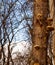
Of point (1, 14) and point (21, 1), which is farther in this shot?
point (1, 14)

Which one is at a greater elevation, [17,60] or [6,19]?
[6,19]

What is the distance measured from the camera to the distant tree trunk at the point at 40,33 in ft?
11.9

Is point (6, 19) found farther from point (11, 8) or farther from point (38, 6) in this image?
point (38, 6)

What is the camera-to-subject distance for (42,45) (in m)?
3.67

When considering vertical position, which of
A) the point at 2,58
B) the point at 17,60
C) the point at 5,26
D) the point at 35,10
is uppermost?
the point at 35,10

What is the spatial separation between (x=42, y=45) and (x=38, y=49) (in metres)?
0.10

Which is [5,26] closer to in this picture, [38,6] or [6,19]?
[6,19]

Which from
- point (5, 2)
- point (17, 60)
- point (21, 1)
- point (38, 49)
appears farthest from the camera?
point (17, 60)

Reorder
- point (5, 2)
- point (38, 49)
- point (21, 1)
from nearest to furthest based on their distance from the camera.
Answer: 1. point (38, 49)
2. point (21, 1)
3. point (5, 2)

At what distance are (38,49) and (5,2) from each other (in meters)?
11.1

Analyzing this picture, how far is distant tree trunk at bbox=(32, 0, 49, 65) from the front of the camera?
3.61 metres

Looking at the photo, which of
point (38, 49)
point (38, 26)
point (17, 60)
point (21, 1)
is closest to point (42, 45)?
point (38, 49)

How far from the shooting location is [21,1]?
1252 cm

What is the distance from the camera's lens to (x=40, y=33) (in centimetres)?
370
